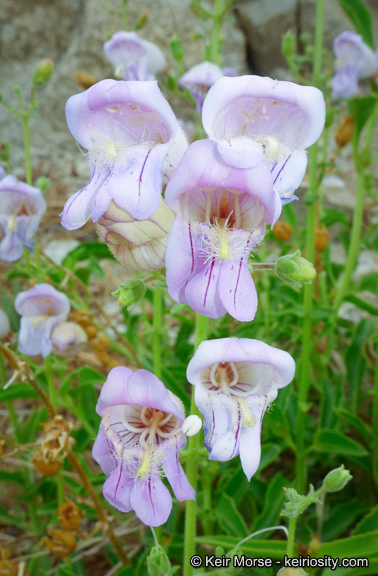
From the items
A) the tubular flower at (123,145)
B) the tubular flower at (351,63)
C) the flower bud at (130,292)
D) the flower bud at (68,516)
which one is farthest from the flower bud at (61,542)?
the tubular flower at (351,63)

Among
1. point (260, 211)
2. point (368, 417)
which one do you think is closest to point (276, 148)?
point (260, 211)

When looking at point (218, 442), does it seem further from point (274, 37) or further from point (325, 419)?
point (274, 37)

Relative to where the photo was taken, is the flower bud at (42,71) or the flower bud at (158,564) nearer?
the flower bud at (158,564)

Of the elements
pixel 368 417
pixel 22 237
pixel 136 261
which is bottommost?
pixel 368 417

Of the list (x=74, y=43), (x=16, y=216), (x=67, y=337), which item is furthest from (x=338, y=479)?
(x=74, y=43)

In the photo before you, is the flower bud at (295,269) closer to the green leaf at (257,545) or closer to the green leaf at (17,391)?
the green leaf at (257,545)

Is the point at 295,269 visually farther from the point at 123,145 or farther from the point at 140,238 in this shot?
the point at 123,145
